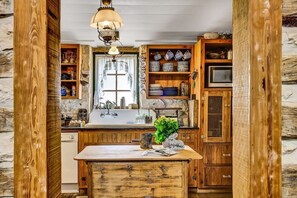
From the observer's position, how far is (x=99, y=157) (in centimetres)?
302

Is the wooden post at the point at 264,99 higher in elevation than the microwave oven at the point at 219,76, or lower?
lower

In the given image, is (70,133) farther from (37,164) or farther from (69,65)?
(37,164)

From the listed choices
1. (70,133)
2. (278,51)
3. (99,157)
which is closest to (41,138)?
(278,51)

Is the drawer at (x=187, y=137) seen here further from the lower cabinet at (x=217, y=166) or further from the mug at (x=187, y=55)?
the mug at (x=187, y=55)

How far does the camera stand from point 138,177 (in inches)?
121

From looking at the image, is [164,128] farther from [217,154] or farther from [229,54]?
[229,54]

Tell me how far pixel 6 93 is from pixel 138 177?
2077 mm

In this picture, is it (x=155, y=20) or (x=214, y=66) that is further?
(x=214, y=66)

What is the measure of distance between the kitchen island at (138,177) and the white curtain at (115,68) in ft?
9.80

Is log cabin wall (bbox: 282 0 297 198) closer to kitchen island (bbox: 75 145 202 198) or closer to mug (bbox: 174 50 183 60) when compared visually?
kitchen island (bbox: 75 145 202 198)

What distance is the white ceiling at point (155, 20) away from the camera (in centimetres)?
342

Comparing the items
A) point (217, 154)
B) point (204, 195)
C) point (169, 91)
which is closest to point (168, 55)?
point (169, 91)

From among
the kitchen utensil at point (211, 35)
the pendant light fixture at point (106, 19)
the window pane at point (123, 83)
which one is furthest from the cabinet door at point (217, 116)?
the pendant light fixture at point (106, 19)

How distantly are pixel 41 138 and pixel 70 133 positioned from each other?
3.84 m
